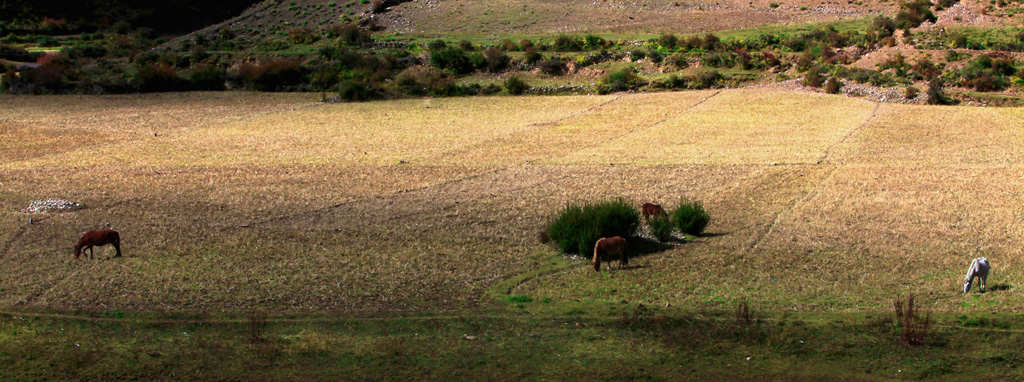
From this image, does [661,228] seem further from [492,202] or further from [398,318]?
[398,318]

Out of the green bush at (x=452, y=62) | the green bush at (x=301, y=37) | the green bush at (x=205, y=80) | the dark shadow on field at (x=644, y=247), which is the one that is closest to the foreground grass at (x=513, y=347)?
the dark shadow on field at (x=644, y=247)

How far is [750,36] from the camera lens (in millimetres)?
53781

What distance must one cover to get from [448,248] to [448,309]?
329 cm

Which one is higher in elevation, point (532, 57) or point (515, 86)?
point (532, 57)

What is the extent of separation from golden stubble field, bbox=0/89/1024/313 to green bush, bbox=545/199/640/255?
0.39 m

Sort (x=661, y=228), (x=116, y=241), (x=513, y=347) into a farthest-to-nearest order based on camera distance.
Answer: (x=661, y=228)
(x=116, y=241)
(x=513, y=347)

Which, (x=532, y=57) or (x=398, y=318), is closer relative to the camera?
(x=398, y=318)

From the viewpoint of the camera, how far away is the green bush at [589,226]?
551 inches

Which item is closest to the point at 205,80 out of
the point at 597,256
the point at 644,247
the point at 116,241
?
the point at 116,241

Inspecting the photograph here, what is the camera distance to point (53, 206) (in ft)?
57.5

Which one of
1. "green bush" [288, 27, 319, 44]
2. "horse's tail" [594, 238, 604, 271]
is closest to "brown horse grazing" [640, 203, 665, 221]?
"horse's tail" [594, 238, 604, 271]

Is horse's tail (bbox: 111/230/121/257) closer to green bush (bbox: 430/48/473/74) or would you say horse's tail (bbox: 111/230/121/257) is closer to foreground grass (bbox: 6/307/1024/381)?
foreground grass (bbox: 6/307/1024/381)

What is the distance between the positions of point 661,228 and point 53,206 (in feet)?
41.3

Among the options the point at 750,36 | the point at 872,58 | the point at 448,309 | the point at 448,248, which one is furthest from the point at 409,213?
the point at 750,36
